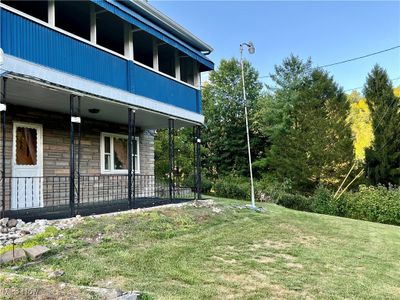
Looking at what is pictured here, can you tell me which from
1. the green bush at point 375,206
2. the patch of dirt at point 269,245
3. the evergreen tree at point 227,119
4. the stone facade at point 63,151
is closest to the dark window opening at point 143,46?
the stone facade at point 63,151

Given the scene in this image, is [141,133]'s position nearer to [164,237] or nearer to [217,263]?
[164,237]

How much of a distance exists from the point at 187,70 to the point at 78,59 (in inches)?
234

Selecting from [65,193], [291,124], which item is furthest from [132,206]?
[291,124]

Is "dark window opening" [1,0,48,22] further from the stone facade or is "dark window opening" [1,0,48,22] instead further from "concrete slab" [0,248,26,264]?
"concrete slab" [0,248,26,264]

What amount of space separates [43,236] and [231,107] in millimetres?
25631

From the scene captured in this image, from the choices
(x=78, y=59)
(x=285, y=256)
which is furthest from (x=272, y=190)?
(x=78, y=59)

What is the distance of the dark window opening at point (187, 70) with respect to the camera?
529 inches

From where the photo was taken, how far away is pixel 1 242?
229 inches

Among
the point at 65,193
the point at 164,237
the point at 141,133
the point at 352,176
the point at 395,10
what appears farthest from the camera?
the point at 352,176

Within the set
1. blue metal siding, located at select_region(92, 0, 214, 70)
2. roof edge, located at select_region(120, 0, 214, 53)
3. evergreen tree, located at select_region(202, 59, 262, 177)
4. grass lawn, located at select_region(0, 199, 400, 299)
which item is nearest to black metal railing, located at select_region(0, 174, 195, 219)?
grass lawn, located at select_region(0, 199, 400, 299)

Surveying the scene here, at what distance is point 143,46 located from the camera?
11992 millimetres

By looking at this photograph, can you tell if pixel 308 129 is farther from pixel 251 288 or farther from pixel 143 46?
pixel 251 288

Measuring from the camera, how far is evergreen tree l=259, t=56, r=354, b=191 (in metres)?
21.9

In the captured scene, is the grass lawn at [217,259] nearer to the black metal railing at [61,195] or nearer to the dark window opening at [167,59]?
the black metal railing at [61,195]
